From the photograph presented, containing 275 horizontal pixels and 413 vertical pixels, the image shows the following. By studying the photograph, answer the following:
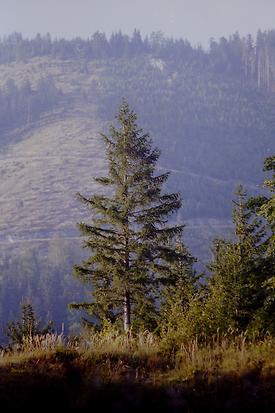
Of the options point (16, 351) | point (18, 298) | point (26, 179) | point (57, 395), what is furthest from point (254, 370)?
point (26, 179)

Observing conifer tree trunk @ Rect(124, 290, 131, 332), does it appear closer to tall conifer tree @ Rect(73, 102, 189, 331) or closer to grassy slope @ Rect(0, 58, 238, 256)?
tall conifer tree @ Rect(73, 102, 189, 331)

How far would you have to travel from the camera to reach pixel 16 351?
24.6 ft

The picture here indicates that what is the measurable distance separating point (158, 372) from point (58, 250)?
11822cm

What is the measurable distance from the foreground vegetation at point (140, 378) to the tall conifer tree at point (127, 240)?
9516 mm

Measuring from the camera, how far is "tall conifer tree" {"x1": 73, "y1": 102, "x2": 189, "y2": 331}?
1739cm

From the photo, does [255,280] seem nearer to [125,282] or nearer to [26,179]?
[125,282]

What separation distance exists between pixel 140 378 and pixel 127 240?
1137 cm

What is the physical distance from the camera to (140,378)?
6.67 m

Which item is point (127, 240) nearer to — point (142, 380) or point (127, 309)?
point (127, 309)

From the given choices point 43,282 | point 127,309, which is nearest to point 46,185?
point 43,282

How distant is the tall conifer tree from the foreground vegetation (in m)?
9.52

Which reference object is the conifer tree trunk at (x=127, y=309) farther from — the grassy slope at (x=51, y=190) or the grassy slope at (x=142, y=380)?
the grassy slope at (x=51, y=190)

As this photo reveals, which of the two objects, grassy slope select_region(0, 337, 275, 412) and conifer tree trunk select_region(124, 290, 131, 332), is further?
conifer tree trunk select_region(124, 290, 131, 332)

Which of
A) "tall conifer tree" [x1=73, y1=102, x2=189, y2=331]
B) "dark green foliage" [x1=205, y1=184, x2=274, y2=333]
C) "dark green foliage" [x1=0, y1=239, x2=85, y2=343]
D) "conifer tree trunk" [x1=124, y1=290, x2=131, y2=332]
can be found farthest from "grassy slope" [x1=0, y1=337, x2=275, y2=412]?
"dark green foliage" [x1=0, y1=239, x2=85, y2=343]
